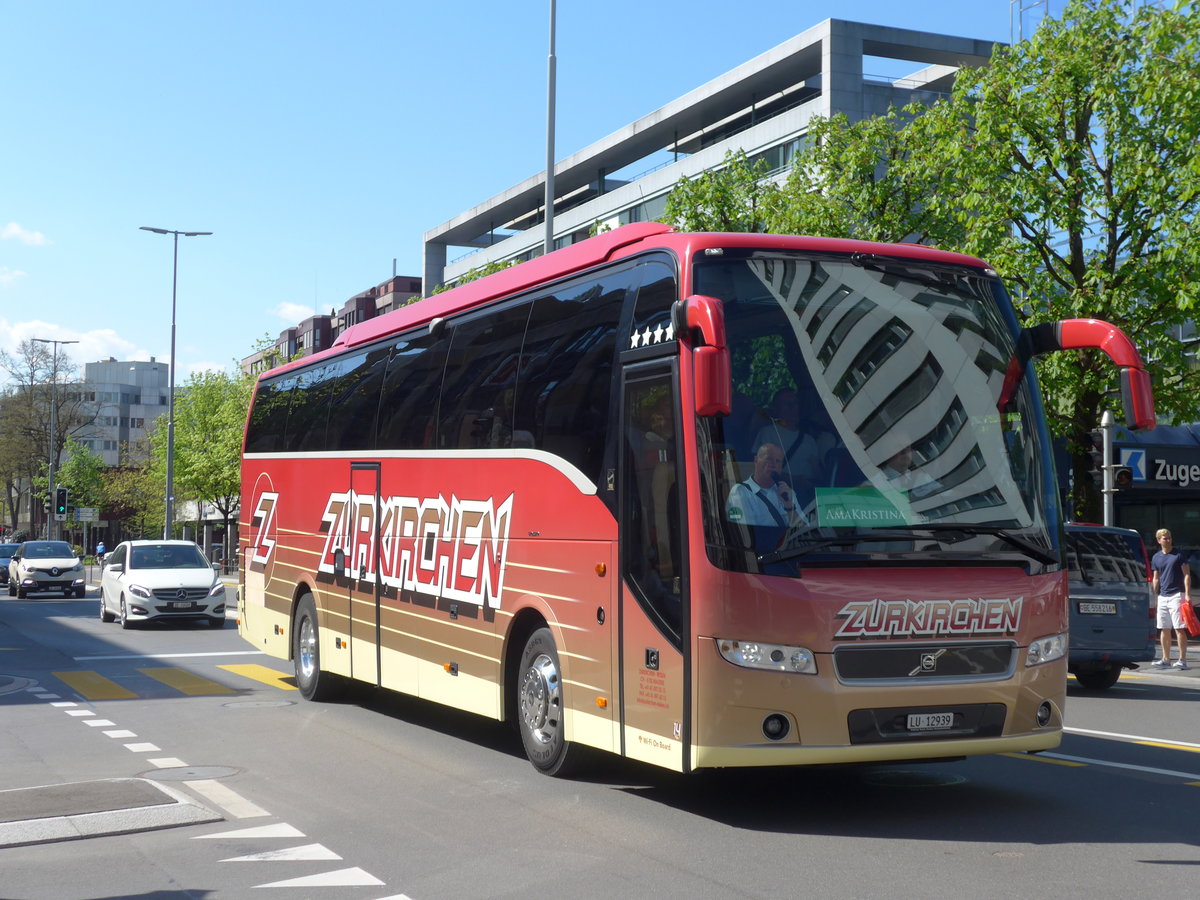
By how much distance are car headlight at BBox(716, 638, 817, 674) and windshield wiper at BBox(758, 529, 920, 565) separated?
1.49 feet

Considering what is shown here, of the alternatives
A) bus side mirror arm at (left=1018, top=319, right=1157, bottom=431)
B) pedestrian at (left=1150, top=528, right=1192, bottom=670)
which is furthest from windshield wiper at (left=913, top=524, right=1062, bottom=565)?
pedestrian at (left=1150, top=528, right=1192, bottom=670)

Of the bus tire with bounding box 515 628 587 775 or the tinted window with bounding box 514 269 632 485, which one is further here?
the bus tire with bounding box 515 628 587 775

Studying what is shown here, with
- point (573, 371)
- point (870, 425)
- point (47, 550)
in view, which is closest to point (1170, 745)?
point (870, 425)

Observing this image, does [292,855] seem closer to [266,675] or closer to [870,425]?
[870,425]

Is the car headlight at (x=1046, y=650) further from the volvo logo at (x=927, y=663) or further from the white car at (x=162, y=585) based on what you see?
the white car at (x=162, y=585)

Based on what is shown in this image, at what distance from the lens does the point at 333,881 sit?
677 cm

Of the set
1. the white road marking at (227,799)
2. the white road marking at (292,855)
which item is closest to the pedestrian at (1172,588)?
the white road marking at (227,799)

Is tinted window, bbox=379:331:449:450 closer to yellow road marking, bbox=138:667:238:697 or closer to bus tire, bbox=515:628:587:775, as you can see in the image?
bus tire, bbox=515:628:587:775

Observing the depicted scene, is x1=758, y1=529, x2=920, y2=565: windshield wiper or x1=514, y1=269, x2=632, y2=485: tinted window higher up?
x1=514, y1=269, x2=632, y2=485: tinted window

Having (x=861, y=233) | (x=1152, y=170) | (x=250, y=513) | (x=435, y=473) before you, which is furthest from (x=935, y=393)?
(x=861, y=233)

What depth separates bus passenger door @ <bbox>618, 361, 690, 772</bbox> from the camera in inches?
316

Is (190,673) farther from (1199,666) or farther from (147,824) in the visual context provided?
(1199,666)

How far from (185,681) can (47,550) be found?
3032 cm

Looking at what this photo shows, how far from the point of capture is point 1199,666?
814 inches
